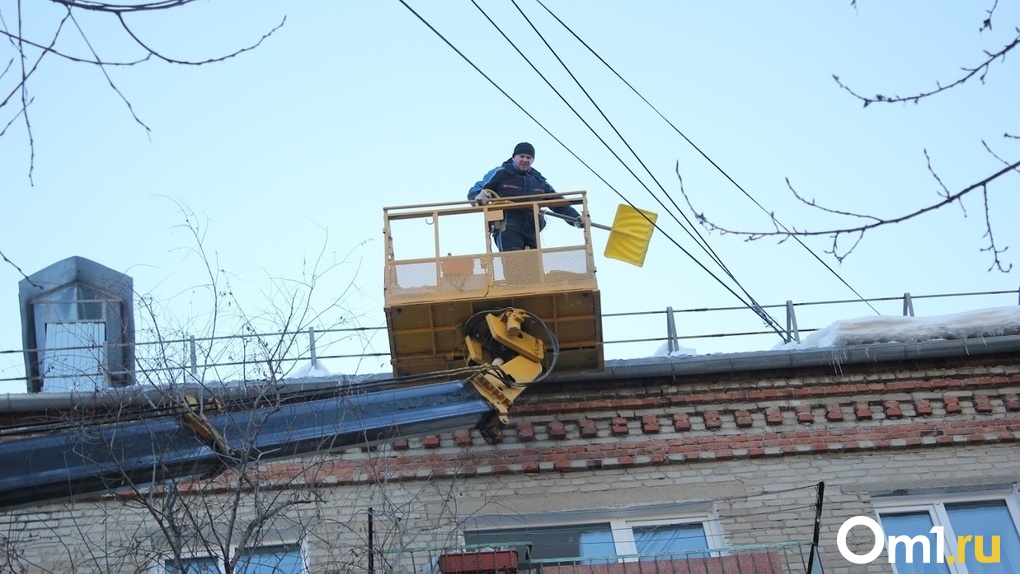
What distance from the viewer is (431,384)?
11.0m

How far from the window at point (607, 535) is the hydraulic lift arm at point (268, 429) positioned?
2.92ft

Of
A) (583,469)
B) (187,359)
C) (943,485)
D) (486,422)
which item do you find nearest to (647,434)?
(583,469)

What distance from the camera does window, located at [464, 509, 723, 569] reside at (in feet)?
34.4

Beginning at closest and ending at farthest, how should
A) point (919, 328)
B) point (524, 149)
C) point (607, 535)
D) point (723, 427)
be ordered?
point (607, 535) < point (723, 427) < point (919, 328) < point (524, 149)

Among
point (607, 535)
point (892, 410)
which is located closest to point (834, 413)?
point (892, 410)

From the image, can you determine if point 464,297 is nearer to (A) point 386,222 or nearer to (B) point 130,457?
(A) point 386,222

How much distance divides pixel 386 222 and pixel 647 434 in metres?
2.98

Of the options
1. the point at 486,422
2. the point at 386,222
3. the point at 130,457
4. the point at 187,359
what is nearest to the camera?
the point at 130,457

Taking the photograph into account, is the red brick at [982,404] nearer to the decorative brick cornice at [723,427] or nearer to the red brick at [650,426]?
the decorative brick cornice at [723,427]

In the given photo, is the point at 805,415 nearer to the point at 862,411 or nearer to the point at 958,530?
the point at 862,411

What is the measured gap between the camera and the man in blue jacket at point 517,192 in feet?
38.9

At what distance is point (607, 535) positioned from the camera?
1061 centimetres

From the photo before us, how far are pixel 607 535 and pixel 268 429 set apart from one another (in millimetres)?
3049

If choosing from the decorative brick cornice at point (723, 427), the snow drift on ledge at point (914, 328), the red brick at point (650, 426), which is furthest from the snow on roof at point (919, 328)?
the red brick at point (650, 426)
